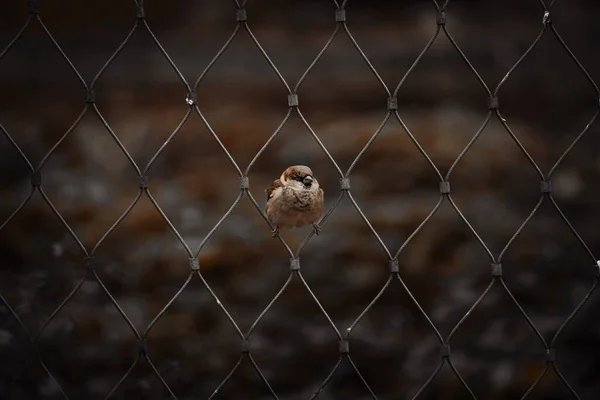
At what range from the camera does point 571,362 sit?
2346mm

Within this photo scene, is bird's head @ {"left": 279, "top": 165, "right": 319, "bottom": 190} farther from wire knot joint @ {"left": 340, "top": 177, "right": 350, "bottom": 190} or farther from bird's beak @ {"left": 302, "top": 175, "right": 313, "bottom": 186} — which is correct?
wire knot joint @ {"left": 340, "top": 177, "right": 350, "bottom": 190}

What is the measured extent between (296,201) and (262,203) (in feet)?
1.46

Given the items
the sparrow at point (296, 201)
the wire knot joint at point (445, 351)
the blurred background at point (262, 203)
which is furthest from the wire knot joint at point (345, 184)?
the blurred background at point (262, 203)

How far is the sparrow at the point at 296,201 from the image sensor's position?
6.16 ft

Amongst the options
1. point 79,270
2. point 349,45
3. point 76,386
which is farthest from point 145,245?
point 349,45

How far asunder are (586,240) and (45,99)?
4.87 feet

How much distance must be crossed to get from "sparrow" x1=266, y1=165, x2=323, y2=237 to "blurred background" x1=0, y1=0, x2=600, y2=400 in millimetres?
396

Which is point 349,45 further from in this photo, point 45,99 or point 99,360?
point 99,360

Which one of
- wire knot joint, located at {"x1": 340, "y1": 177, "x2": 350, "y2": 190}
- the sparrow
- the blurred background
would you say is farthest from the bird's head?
the blurred background

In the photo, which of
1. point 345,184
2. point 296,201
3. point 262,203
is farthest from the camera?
point 262,203

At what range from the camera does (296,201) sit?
1877 mm

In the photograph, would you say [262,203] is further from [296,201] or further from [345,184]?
[345,184]

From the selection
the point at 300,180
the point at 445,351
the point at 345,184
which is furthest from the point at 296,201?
the point at 445,351

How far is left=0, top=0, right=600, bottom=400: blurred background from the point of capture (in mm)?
2275
